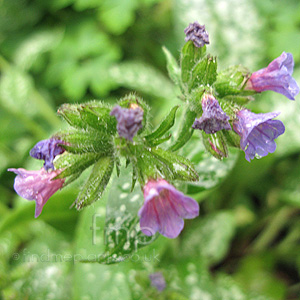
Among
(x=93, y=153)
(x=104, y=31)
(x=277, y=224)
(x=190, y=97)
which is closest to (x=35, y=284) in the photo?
(x=93, y=153)

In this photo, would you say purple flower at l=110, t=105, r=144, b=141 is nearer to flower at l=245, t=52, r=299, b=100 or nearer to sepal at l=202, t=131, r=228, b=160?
sepal at l=202, t=131, r=228, b=160

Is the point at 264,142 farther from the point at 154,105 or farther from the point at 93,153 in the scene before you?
the point at 154,105

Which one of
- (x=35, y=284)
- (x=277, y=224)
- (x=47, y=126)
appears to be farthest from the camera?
(x=47, y=126)

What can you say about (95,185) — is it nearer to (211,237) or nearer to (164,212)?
(164,212)

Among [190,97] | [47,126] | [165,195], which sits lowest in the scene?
[47,126]

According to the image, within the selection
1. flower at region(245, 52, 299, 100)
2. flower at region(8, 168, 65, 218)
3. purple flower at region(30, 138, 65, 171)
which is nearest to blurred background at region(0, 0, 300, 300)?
flower at region(245, 52, 299, 100)

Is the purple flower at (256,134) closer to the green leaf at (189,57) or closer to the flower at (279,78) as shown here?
the flower at (279,78)
